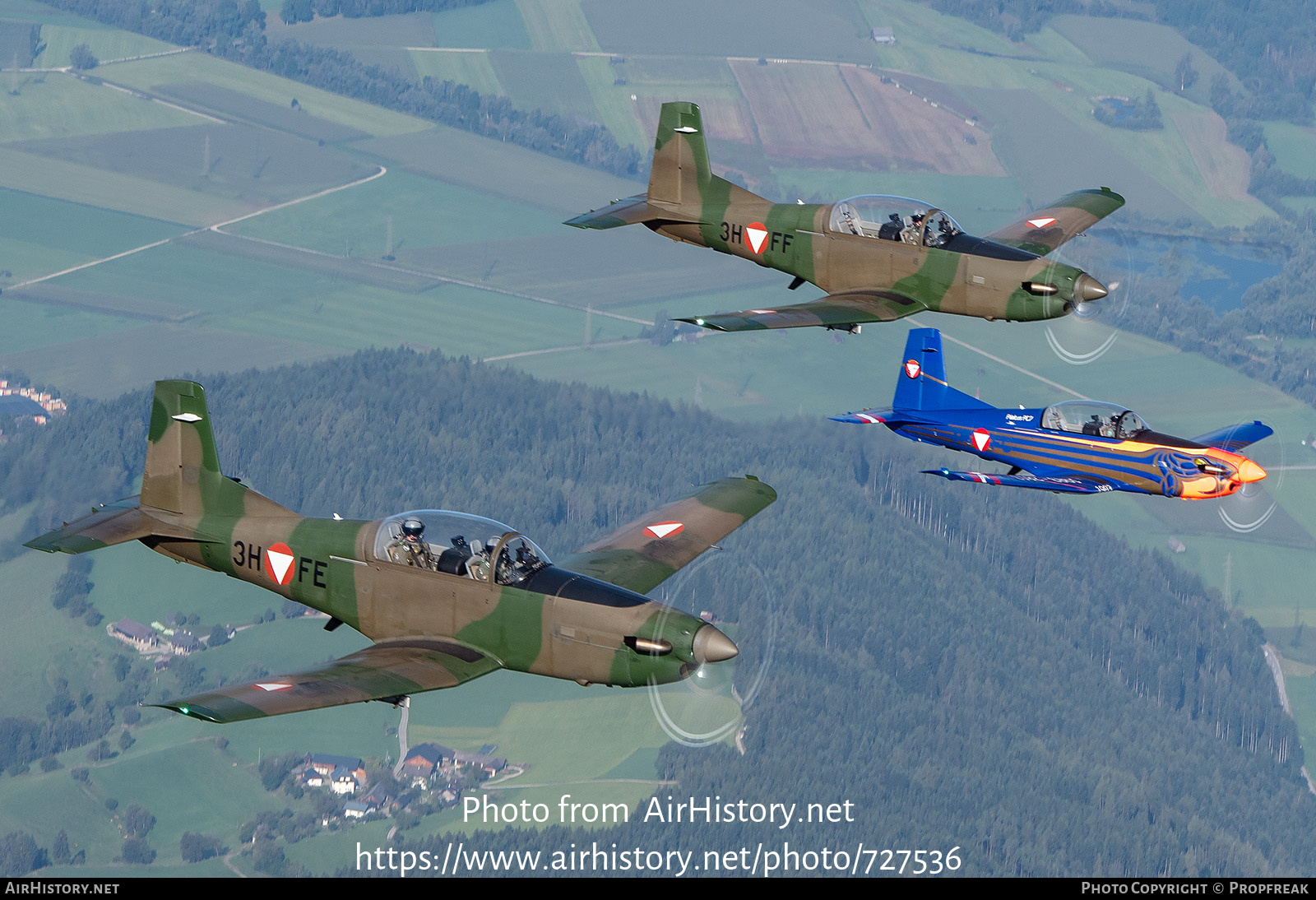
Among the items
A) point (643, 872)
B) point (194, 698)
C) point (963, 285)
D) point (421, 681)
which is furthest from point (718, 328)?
point (643, 872)

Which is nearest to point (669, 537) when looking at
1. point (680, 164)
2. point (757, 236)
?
point (757, 236)

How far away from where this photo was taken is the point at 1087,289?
45750mm

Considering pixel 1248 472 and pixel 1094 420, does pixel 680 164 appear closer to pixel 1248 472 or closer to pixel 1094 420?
pixel 1094 420

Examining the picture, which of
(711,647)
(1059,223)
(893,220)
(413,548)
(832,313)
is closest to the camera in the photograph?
(711,647)

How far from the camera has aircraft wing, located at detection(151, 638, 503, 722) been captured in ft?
116

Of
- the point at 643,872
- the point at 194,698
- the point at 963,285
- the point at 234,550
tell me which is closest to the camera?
the point at 194,698

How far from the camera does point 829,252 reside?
5072 cm

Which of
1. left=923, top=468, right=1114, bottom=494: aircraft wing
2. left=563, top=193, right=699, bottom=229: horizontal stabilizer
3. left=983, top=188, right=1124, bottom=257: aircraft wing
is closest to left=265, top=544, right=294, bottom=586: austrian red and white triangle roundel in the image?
left=563, top=193, right=699, bottom=229: horizontal stabilizer

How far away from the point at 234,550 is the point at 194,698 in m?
8.35

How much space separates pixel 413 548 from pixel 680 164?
19040mm

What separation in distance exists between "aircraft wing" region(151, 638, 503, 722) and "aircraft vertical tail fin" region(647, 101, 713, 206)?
19.7m

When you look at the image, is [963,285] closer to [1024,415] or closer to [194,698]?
[1024,415]

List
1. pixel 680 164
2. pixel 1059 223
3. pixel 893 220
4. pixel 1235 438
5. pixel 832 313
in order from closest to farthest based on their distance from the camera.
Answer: pixel 832 313
pixel 1235 438
pixel 893 220
pixel 1059 223
pixel 680 164

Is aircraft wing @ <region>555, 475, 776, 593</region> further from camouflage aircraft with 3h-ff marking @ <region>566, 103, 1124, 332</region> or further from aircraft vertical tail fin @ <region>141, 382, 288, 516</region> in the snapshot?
aircraft vertical tail fin @ <region>141, 382, 288, 516</region>
